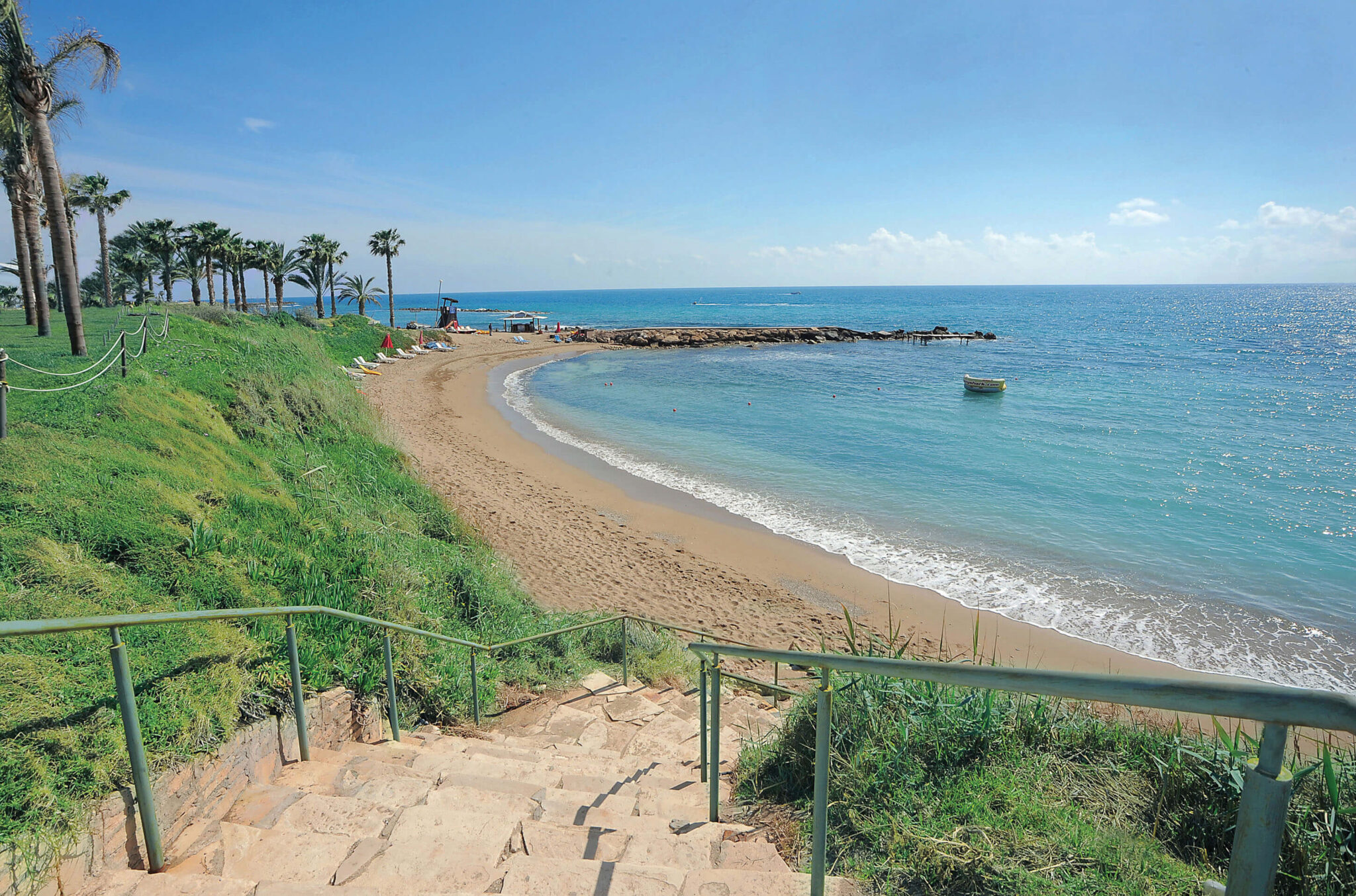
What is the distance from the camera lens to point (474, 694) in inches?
259

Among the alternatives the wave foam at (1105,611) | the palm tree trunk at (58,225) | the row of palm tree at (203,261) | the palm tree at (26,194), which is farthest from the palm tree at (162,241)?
the wave foam at (1105,611)

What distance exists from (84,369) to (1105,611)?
18.5 metres

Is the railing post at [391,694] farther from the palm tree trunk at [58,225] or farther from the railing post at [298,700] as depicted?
the palm tree trunk at [58,225]

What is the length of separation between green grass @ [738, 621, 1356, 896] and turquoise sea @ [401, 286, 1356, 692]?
946cm

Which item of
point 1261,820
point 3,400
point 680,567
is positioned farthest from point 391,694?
point 680,567

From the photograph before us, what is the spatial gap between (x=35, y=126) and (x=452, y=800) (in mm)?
17225

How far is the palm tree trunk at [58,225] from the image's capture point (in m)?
13.3

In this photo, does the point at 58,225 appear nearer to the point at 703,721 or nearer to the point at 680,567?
the point at 680,567

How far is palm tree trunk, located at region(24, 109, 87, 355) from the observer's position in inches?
525

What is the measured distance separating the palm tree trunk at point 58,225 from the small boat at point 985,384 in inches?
1512

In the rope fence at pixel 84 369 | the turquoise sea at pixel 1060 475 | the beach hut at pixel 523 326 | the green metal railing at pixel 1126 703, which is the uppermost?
the beach hut at pixel 523 326

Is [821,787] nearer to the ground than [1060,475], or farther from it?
farther from it

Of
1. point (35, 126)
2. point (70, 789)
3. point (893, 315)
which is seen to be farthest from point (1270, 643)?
point (893, 315)

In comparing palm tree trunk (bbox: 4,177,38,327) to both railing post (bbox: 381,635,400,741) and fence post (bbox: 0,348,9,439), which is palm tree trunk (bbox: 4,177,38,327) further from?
railing post (bbox: 381,635,400,741)
